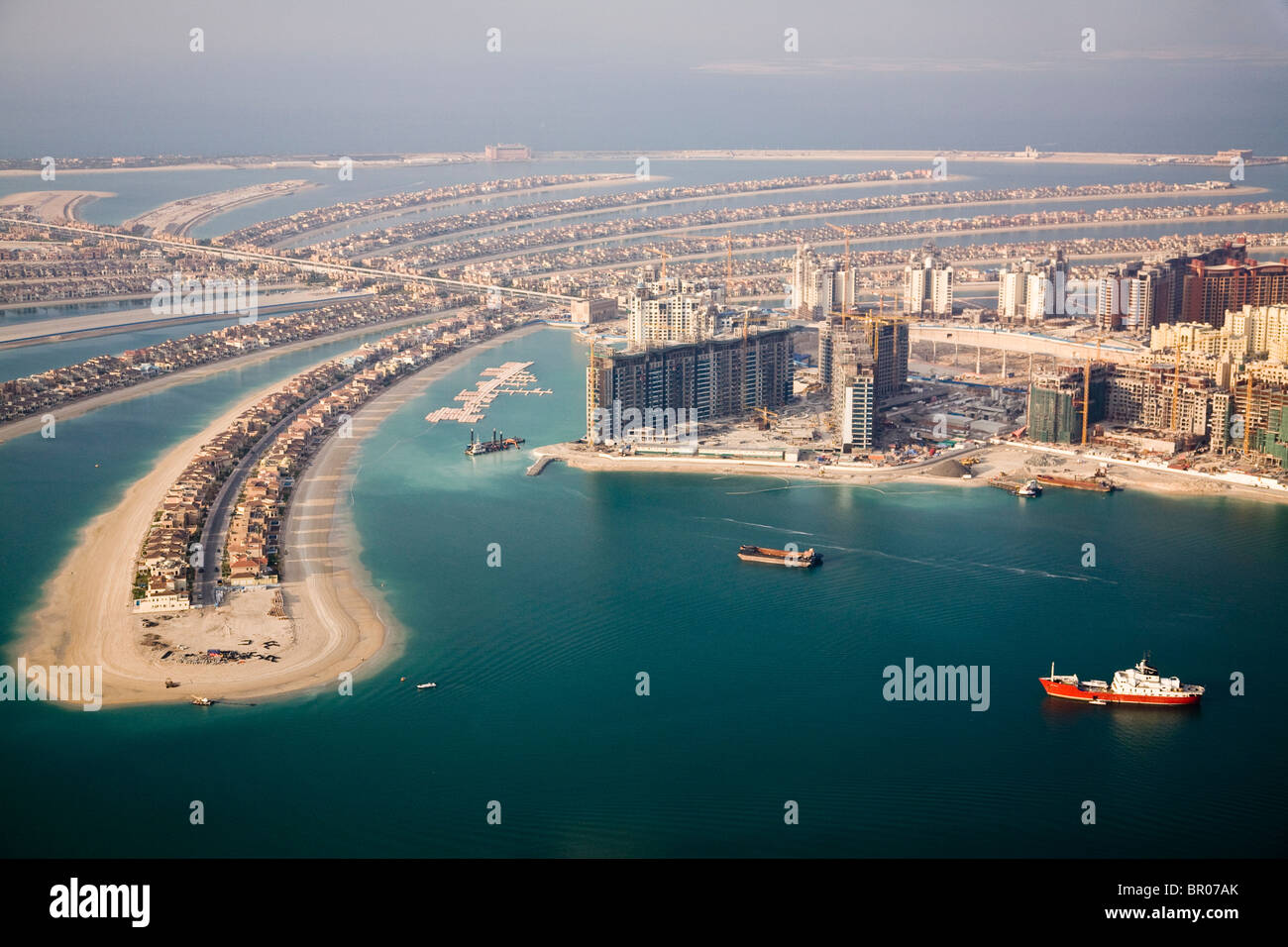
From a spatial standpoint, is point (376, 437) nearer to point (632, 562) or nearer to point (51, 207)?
point (632, 562)

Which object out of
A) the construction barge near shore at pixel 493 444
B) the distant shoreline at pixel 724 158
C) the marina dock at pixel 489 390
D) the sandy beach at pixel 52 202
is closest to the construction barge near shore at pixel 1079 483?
the construction barge near shore at pixel 493 444

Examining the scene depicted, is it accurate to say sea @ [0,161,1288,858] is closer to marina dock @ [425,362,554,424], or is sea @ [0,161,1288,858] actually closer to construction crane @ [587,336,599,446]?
construction crane @ [587,336,599,446]
